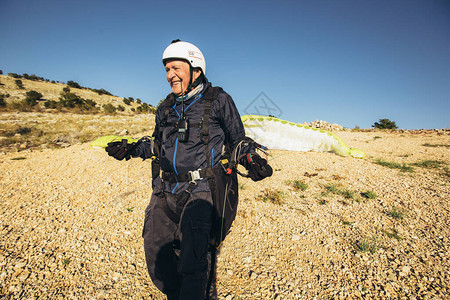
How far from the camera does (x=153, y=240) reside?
2.68m

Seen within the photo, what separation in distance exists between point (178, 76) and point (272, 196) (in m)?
5.54

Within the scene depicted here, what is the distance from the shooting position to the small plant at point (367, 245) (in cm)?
414

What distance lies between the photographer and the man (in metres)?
2.61

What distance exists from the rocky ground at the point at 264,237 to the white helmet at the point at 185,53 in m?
4.10

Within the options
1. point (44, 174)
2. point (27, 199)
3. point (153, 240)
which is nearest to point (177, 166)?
point (153, 240)

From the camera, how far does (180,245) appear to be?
2.42 m

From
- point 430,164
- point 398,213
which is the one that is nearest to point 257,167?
point 398,213

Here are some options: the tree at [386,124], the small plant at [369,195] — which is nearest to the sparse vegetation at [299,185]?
the small plant at [369,195]

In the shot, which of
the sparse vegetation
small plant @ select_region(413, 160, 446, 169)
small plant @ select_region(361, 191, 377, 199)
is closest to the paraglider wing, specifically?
small plant @ select_region(413, 160, 446, 169)

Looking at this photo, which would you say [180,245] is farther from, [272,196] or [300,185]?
[300,185]

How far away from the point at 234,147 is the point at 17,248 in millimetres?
5497

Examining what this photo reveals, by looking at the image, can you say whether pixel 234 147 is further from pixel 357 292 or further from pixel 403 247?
pixel 403 247

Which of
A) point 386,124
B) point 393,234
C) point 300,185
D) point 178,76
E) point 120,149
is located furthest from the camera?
point 386,124

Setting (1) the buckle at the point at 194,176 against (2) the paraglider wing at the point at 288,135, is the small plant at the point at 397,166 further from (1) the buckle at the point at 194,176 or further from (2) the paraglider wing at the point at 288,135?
(1) the buckle at the point at 194,176
